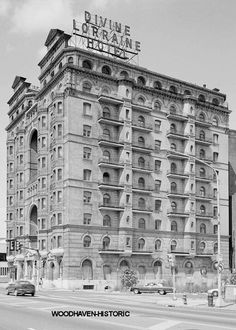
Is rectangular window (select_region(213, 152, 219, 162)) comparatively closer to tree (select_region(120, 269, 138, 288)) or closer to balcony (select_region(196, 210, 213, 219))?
balcony (select_region(196, 210, 213, 219))

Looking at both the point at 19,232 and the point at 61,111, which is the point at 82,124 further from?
the point at 19,232

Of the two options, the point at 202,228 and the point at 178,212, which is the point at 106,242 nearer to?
the point at 178,212

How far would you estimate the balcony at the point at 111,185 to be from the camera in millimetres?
81125

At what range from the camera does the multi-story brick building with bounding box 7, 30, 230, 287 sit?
79.4m

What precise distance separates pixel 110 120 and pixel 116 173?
345 inches

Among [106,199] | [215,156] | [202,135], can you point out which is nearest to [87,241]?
[106,199]

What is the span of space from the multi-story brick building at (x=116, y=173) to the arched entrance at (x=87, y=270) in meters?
0.15

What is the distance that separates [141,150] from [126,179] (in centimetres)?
604

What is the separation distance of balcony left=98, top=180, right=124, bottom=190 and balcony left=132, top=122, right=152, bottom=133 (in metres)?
9.74

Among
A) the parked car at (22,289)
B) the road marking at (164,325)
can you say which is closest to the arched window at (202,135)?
the parked car at (22,289)

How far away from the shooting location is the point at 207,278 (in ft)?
297

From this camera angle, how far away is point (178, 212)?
9044cm

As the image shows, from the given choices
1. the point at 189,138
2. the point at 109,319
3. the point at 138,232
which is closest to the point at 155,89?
the point at 189,138

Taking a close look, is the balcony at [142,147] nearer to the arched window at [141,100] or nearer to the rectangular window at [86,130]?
the arched window at [141,100]
